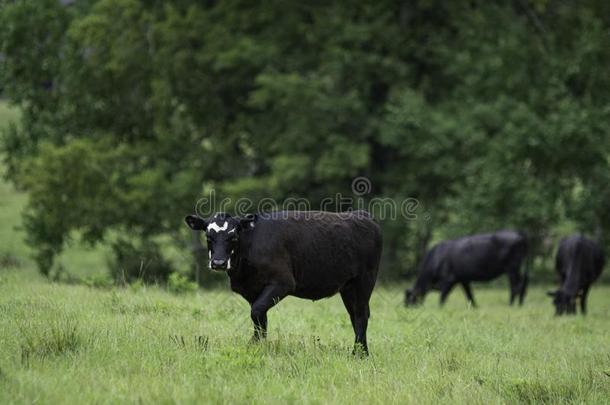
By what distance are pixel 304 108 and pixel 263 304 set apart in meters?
16.9

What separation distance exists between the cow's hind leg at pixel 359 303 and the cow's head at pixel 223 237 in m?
1.45

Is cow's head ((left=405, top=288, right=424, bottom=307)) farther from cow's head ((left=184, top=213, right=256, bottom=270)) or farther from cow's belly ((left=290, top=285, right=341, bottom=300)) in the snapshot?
cow's head ((left=184, top=213, right=256, bottom=270))

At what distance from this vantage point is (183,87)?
26.2m

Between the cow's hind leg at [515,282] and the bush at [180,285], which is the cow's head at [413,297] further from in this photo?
the bush at [180,285]

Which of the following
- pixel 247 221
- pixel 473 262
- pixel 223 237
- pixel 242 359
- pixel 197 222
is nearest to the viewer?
pixel 242 359

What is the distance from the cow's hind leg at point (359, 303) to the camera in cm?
951

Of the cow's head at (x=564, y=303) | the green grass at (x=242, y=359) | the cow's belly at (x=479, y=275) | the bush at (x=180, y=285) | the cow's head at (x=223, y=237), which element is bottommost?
the cow's belly at (x=479, y=275)

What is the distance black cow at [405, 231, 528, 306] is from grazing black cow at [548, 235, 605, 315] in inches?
54.0

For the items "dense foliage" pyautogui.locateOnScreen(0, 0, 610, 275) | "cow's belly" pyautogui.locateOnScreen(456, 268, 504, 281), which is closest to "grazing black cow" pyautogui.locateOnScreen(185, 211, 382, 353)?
"cow's belly" pyautogui.locateOnScreen(456, 268, 504, 281)

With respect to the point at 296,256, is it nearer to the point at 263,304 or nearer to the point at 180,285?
the point at 263,304

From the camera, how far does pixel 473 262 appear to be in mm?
22609

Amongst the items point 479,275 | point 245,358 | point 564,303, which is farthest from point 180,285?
point 479,275

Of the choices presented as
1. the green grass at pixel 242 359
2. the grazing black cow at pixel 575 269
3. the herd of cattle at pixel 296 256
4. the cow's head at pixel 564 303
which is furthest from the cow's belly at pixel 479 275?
the herd of cattle at pixel 296 256

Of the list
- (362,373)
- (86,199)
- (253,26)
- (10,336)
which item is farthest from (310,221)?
(253,26)
